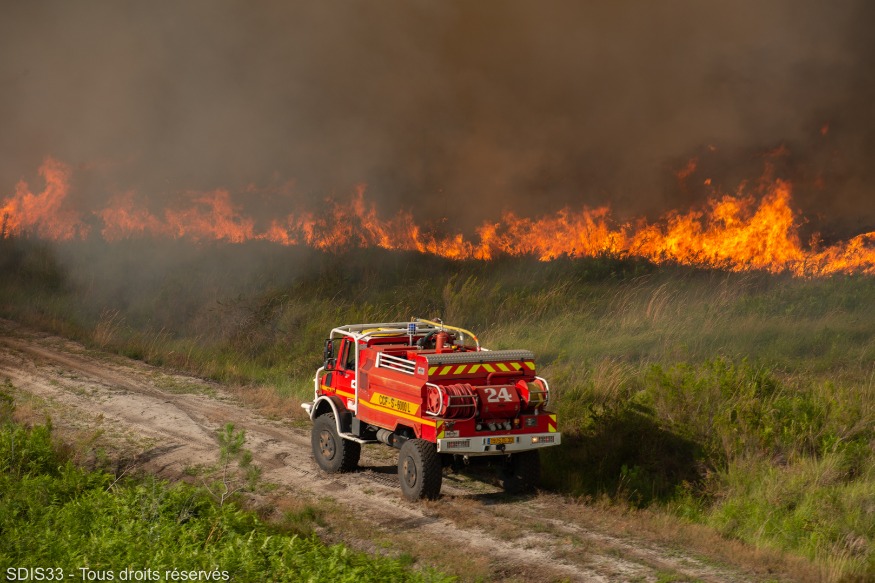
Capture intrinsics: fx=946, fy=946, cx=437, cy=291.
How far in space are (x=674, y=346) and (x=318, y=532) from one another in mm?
9072

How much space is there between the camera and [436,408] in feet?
35.6

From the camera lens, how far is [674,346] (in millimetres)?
17281

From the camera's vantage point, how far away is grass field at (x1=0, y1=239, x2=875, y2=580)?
38.0 ft

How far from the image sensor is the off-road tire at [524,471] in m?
11.7

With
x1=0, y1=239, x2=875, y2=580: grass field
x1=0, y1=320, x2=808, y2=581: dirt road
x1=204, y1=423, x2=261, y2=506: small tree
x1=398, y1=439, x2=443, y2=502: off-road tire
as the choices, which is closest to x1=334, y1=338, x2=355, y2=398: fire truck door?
x1=0, y1=320, x2=808, y2=581: dirt road

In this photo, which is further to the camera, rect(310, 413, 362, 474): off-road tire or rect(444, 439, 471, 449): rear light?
rect(310, 413, 362, 474): off-road tire

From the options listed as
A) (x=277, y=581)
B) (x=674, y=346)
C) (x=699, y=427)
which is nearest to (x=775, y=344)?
(x=674, y=346)

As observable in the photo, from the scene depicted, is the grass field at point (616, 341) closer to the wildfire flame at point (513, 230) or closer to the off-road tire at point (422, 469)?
the wildfire flame at point (513, 230)

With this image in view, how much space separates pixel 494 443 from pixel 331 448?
9.21 feet

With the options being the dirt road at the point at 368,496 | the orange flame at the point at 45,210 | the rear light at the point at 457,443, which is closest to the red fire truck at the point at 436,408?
the rear light at the point at 457,443

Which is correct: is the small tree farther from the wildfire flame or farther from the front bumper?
the wildfire flame

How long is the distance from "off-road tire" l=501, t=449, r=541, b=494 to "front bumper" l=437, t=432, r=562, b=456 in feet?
1.44

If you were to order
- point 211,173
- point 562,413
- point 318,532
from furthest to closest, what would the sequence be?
point 211,173 → point 562,413 → point 318,532

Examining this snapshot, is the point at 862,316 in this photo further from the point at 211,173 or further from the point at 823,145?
the point at 211,173
